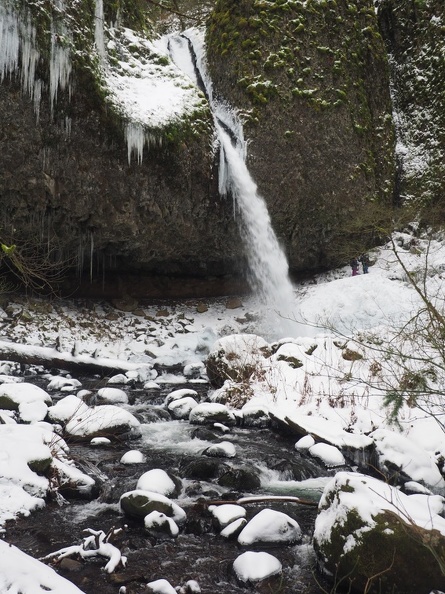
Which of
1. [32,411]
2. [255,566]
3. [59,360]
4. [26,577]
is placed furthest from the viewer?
[59,360]

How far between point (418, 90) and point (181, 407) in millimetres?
14727

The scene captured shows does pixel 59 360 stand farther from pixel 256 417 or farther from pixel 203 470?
pixel 203 470

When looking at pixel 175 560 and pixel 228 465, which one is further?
pixel 228 465

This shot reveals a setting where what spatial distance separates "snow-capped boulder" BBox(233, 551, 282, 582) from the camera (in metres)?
3.02

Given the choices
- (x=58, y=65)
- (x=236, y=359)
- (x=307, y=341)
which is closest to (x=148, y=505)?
(x=236, y=359)

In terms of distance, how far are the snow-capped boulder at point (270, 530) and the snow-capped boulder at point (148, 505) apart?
54 cm

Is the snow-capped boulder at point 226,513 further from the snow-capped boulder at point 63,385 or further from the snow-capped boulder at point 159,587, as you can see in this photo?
the snow-capped boulder at point 63,385

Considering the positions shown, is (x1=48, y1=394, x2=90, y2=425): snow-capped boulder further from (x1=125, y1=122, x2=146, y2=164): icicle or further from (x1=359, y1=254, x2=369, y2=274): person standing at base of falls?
(x1=359, y1=254, x2=369, y2=274): person standing at base of falls

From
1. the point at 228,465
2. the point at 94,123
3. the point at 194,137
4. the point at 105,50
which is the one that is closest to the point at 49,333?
the point at 94,123

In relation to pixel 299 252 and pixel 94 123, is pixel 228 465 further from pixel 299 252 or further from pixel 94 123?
pixel 299 252

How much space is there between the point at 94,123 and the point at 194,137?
7.81 ft

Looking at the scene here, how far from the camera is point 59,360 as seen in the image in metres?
8.94

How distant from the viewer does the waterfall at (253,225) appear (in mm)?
12445

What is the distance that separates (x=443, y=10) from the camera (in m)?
16.1
